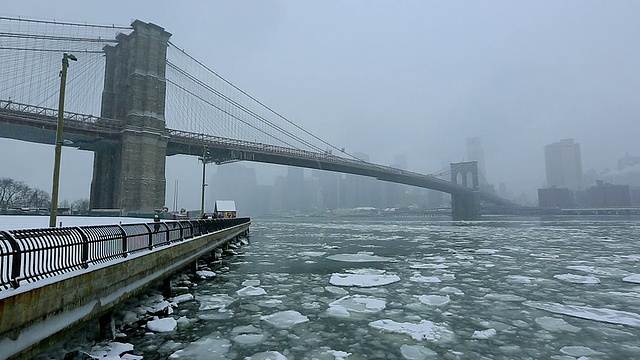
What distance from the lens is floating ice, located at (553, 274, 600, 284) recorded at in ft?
36.1

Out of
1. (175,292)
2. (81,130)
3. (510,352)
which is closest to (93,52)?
(81,130)

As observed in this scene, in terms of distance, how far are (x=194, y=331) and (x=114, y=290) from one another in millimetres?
1669

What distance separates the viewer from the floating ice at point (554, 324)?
6.69 metres

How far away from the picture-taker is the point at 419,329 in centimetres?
674

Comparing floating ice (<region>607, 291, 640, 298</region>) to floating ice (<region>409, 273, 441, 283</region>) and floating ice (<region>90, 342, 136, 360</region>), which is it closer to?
floating ice (<region>409, 273, 441, 283</region>)

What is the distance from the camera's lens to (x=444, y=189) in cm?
8056

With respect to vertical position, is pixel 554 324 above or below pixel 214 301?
above

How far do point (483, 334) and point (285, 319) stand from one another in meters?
3.83

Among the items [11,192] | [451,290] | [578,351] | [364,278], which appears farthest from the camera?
[11,192]

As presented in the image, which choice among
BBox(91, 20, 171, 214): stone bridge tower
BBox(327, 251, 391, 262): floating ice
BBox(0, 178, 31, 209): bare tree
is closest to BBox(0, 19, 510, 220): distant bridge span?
BBox(91, 20, 171, 214): stone bridge tower

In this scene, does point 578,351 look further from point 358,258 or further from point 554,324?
point 358,258

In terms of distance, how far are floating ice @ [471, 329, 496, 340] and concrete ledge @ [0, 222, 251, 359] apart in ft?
21.2

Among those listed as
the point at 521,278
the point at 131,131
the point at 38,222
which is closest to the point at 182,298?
the point at 521,278

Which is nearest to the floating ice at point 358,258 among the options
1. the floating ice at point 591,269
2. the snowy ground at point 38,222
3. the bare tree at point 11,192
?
the floating ice at point 591,269
